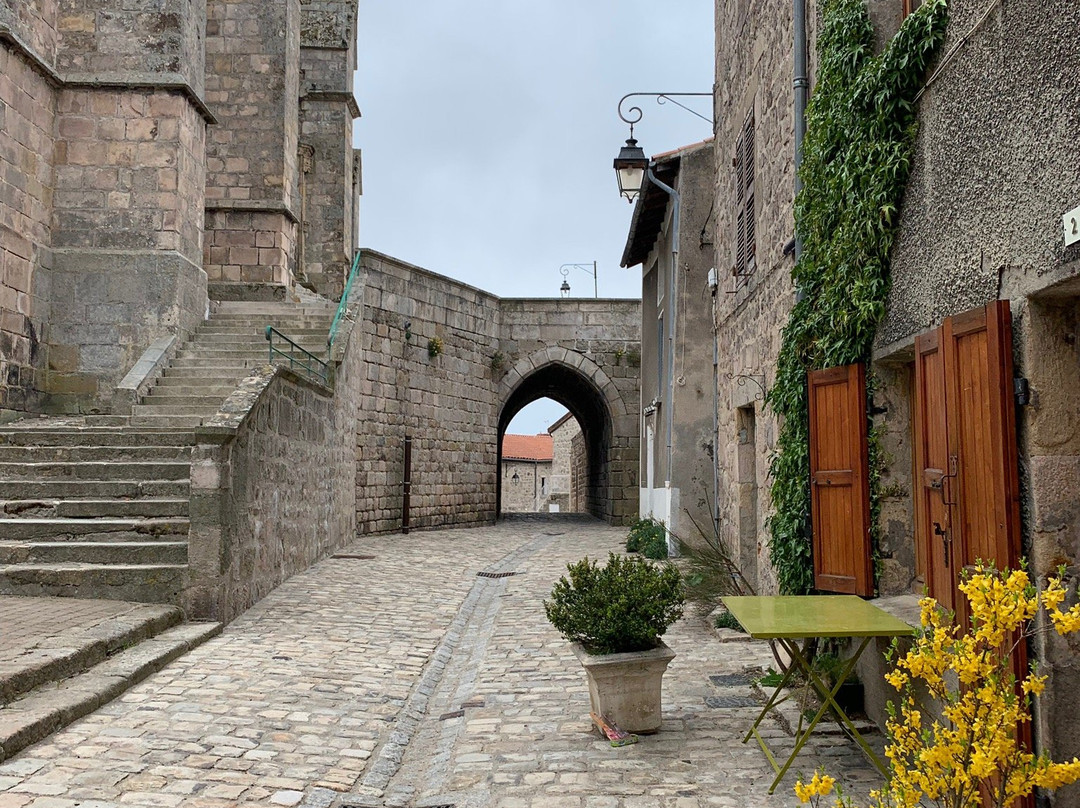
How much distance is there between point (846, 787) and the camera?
3.76 m

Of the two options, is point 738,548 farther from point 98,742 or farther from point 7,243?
point 7,243

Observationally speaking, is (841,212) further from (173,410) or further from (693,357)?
(173,410)

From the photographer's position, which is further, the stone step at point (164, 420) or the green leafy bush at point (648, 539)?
the green leafy bush at point (648, 539)

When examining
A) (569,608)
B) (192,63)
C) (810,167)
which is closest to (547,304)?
(192,63)

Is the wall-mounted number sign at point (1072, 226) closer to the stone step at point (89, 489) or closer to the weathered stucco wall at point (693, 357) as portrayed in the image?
the stone step at point (89, 489)

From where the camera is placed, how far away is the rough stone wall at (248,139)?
1563 cm

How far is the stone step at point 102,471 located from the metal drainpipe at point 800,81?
5.47m

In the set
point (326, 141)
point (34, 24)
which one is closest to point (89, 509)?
point (34, 24)

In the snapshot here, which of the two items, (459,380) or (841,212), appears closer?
(841,212)

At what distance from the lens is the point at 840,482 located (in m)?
5.30

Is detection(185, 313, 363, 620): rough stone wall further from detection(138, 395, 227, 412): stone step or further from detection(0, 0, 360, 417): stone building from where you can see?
detection(0, 0, 360, 417): stone building

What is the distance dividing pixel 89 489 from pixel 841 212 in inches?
252

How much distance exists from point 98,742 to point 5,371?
7352mm

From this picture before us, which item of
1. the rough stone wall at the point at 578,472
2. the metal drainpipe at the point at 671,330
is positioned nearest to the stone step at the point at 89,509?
the metal drainpipe at the point at 671,330
